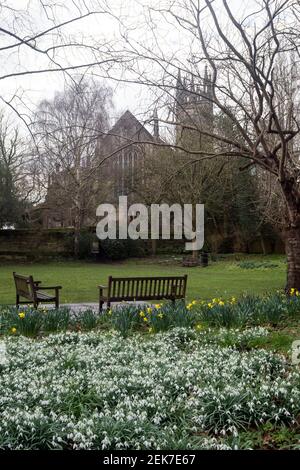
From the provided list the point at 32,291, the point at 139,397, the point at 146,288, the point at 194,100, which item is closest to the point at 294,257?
the point at 146,288

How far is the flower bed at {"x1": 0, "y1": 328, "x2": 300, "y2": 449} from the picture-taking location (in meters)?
3.52

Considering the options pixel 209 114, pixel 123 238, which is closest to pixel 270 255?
pixel 123 238

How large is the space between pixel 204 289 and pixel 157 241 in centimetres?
1643

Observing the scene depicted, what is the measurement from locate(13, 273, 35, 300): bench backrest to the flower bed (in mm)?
3608

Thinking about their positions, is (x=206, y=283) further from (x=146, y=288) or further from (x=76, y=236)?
(x=76, y=236)

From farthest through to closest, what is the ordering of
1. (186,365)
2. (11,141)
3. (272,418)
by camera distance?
(11,141) < (186,365) < (272,418)

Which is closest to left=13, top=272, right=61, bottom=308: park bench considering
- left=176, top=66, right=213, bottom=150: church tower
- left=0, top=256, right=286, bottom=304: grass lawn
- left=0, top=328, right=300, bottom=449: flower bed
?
left=0, top=256, right=286, bottom=304: grass lawn

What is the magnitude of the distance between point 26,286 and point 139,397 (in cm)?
629

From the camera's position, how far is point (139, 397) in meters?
4.27

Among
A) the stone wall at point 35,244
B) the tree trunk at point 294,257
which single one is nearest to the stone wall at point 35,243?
the stone wall at point 35,244

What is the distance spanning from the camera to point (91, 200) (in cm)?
3048

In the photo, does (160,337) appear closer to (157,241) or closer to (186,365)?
(186,365)

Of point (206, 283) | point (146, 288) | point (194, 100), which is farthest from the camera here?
point (206, 283)
